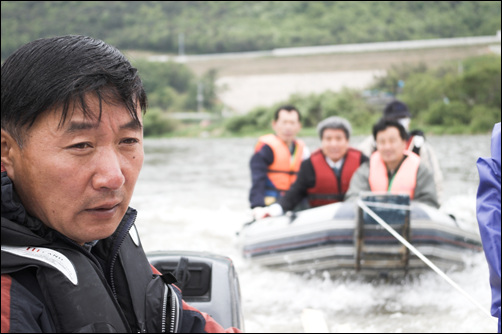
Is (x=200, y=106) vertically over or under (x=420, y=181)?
over

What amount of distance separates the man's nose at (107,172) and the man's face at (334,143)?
11.3 ft

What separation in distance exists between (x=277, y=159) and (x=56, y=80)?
418cm

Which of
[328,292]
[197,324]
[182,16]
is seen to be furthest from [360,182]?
[182,16]

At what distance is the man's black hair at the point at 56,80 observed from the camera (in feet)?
2.36

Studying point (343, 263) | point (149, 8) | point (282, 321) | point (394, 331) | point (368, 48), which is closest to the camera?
point (394, 331)

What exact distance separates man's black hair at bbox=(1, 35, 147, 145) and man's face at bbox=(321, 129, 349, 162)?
11.1 feet

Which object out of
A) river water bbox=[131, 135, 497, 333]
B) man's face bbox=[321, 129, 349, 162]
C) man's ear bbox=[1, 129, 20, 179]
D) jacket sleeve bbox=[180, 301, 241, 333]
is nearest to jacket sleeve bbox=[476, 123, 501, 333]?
jacket sleeve bbox=[180, 301, 241, 333]

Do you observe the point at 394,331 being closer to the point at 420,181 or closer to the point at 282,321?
the point at 282,321

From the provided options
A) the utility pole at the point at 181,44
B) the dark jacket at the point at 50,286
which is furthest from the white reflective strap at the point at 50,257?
the utility pole at the point at 181,44

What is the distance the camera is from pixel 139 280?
96 cm

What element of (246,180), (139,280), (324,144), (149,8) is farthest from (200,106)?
(139,280)

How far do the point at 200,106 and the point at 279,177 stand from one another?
31614 millimetres

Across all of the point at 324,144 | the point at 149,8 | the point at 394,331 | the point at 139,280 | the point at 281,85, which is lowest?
the point at 394,331

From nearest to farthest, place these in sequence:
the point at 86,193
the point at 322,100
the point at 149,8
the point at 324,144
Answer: the point at 86,193 < the point at 324,144 < the point at 149,8 < the point at 322,100
